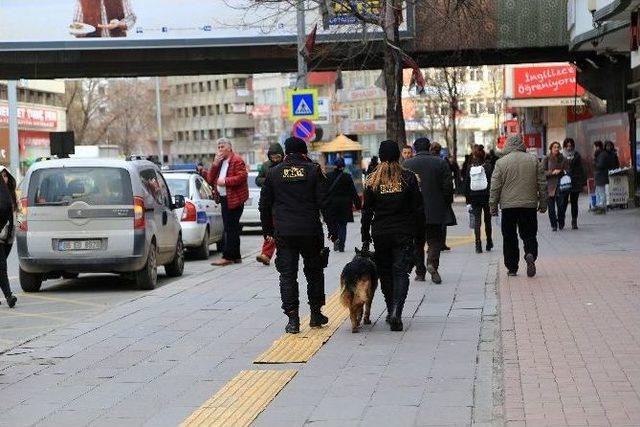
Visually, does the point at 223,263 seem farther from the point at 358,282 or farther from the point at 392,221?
the point at 358,282

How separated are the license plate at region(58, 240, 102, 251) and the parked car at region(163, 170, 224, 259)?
17.2 ft

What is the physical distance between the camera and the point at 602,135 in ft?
113

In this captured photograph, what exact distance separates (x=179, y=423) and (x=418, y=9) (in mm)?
26713

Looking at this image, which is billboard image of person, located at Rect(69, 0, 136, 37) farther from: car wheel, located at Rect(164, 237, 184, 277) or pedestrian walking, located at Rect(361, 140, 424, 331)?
pedestrian walking, located at Rect(361, 140, 424, 331)

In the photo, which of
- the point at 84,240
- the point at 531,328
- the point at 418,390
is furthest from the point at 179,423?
the point at 84,240

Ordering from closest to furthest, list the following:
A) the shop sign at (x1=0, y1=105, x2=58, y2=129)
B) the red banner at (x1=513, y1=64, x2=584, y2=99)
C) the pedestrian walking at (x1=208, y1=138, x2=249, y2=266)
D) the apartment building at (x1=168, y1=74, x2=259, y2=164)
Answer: the pedestrian walking at (x1=208, y1=138, x2=249, y2=266), the red banner at (x1=513, y1=64, x2=584, y2=99), the shop sign at (x1=0, y1=105, x2=58, y2=129), the apartment building at (x1=168, y1=74, x2=259, y2=164)

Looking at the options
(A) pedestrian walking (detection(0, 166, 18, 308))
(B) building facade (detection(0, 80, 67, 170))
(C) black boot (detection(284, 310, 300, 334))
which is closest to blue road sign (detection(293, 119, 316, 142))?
(A) pedestrian walking (detection(0, 166, 18, 308))

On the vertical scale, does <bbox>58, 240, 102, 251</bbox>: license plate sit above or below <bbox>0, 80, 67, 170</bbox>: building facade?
below

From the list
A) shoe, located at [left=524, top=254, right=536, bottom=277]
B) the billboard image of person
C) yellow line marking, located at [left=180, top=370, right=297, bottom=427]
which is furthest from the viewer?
the billboard image of person

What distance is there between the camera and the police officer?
11.1 meters

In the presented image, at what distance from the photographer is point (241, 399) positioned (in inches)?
322

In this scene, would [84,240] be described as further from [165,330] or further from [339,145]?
[339,145]

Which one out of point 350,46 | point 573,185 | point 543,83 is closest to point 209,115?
point 543,83

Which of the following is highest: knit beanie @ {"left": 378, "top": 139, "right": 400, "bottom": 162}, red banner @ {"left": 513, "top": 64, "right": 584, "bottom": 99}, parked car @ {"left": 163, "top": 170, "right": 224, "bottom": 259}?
red banner @ {"left": 513, "top": 64, "right": 584, "bottom": 99}
